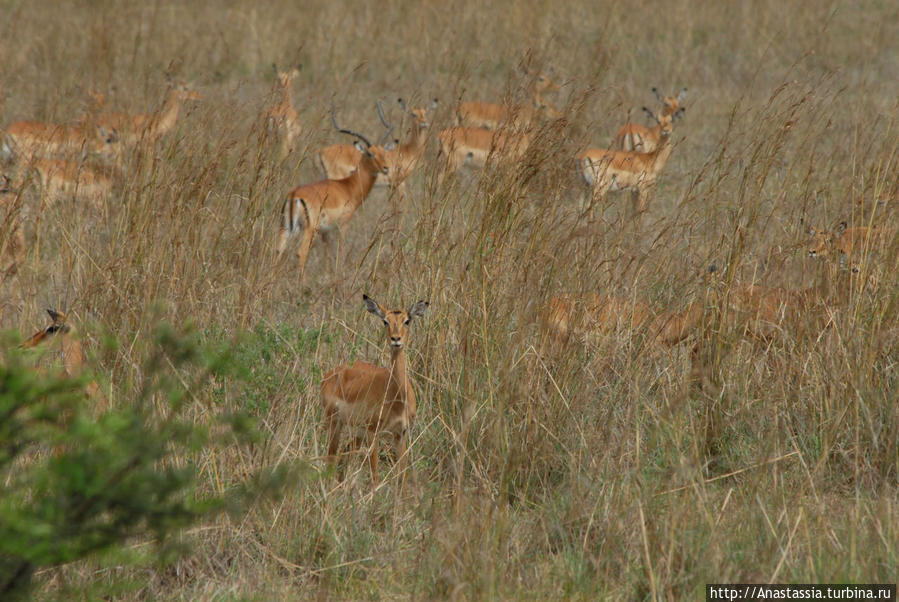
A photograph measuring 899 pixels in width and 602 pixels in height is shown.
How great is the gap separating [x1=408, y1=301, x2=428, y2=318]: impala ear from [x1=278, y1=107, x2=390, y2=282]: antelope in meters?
3.33

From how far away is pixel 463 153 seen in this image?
10.4 meters

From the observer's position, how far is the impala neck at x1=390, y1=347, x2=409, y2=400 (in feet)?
12.0

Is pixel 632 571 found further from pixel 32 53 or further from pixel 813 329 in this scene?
pixel 32 53

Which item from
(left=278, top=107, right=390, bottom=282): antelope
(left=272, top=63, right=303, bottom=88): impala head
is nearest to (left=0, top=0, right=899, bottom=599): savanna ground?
(left=272, top=63, right=303, bottom=88): impala head

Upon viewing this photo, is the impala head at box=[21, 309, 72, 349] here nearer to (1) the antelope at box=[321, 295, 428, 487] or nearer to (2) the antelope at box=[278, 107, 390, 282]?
(1) the antelope at box=[321, 295, 428, 487]

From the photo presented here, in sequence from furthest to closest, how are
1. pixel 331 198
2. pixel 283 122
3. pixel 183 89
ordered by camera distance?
1. pixel 331 198
2. pixel 183 89
3. pixel 283 122

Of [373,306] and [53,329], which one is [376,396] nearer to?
[373,306]

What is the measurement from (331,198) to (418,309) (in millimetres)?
4219

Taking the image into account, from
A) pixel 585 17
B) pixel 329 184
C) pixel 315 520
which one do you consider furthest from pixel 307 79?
pixel 315 520

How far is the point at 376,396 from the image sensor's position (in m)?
3.78

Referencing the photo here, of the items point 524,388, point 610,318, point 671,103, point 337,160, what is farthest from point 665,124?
point 524,388

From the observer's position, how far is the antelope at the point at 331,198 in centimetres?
763

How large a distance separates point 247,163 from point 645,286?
1.71m

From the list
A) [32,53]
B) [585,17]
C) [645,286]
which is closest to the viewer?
[645,286]
